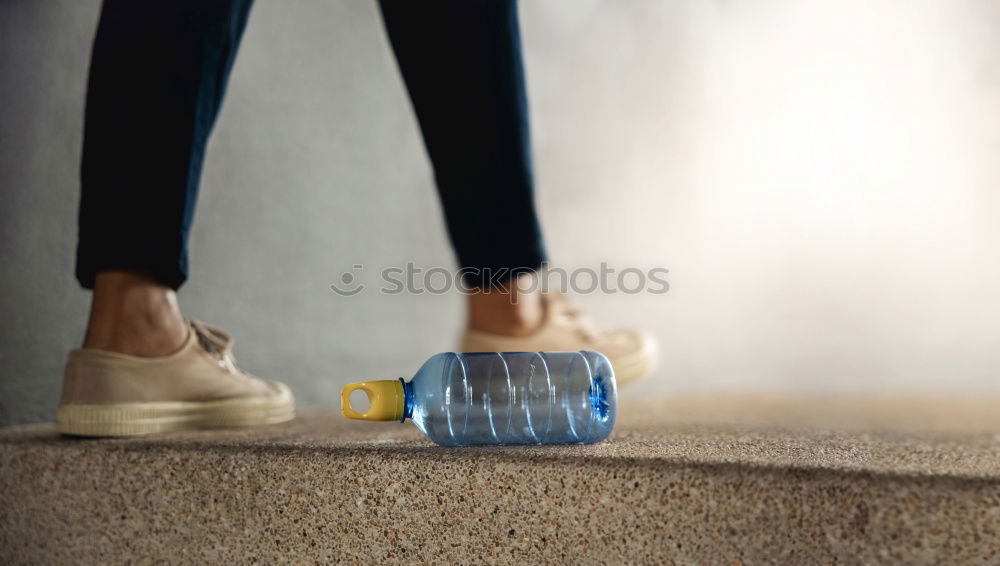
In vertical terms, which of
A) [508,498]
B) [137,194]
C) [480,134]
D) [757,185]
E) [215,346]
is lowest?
[508,498]

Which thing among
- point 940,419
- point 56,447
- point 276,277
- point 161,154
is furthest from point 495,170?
point 940,419

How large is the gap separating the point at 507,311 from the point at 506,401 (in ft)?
1.14

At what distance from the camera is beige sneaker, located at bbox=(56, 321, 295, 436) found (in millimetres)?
869

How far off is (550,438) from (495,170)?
428mm

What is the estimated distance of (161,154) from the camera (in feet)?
2.87

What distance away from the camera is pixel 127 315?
90 cm

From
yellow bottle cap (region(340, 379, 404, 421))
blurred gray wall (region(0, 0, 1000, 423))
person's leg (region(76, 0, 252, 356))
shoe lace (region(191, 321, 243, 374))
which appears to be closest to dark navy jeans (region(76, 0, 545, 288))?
person's leg (region(76, 0, 252, 356))

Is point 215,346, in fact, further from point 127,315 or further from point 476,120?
point 476,120

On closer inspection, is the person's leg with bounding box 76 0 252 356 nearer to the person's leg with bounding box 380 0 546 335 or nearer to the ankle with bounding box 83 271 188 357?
the ankle with bounding box 83 271 188 357

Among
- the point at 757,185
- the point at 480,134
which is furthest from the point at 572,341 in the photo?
the point at 757,185

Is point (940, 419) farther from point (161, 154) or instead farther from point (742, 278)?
point (742, 278)

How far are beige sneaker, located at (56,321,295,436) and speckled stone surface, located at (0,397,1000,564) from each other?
0.04 meters

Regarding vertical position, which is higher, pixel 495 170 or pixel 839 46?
pixel 839 46

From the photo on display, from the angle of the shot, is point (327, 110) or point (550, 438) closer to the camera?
point (550, 438)
